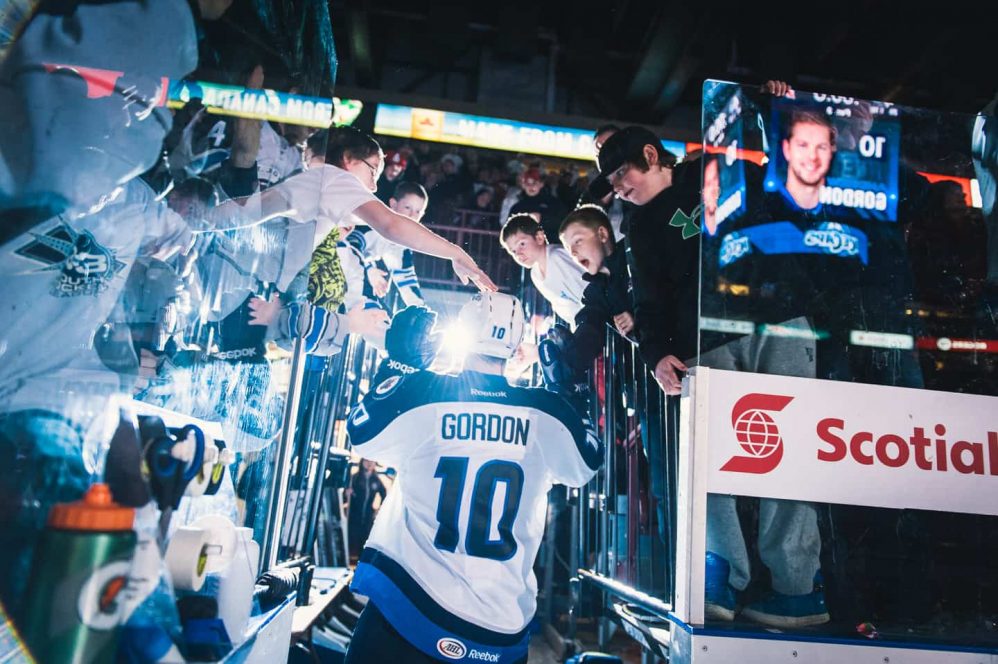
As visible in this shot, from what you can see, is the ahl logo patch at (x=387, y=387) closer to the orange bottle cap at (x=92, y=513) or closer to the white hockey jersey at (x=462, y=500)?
the white hockey jersey at (x=462, y=500)

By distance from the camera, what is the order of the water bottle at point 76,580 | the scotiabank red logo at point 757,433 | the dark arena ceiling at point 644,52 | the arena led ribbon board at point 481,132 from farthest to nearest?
the dark arena ceiling at point 644,52, the arena led ribbon board at point 481,132, the scotiabank red logo at point 757,433, the water bottle at point 76,580

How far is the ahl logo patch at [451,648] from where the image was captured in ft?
6.31

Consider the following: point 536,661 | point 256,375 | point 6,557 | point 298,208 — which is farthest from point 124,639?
point 536,661

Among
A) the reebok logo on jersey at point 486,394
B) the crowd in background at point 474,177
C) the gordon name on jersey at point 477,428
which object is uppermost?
A: the crowd in background at point 474,177

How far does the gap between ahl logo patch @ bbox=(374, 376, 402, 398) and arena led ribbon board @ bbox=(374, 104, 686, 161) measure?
178cm

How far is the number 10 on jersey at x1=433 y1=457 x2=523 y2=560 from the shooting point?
6.61 feet

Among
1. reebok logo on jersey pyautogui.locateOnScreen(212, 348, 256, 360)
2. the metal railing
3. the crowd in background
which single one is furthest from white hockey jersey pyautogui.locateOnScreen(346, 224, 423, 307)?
reebok logo on jersey pyautogui.locateOnScreen(212, 348, 256, 360)

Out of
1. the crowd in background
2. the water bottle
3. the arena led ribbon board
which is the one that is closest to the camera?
the water bottle

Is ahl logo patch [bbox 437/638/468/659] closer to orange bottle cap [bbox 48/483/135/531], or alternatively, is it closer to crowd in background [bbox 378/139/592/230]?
orange bottle cap [bbox 48/483/135/531]

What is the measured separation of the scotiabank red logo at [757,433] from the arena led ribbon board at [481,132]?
218cm

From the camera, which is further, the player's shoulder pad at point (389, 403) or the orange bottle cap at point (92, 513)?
the player's shoulder pad at point (389, 403)

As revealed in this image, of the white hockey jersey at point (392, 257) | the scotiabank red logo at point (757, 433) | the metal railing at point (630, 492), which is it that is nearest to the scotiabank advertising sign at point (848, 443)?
the scotiabank red logo at point (757, 433)

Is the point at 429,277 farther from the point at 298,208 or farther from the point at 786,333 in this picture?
the point at 786,333

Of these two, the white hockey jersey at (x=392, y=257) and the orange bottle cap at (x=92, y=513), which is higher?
the white hockey jersey at (x=392, y=257)
